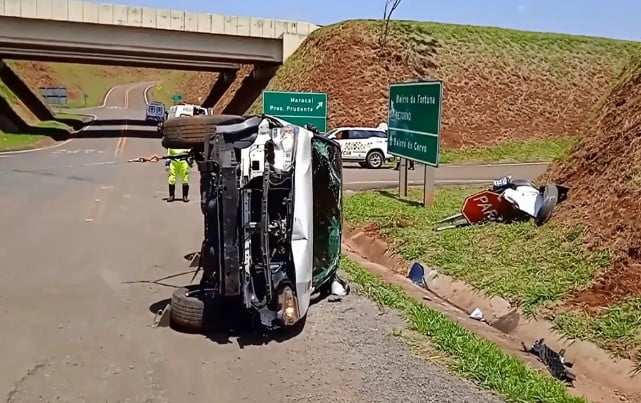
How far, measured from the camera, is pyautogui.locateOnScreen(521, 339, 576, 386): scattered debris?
22.5ft

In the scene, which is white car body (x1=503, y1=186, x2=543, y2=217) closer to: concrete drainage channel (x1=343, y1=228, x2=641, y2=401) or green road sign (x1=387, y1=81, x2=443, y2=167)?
concrete drainage channel (x1=343, y1=228, x2=641, y2=401)

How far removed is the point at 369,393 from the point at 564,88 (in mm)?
41657

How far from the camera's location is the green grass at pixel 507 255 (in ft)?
28.8

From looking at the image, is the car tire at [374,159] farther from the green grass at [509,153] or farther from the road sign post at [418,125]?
the road sign post at [418,125]

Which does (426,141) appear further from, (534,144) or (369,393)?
(534,144)

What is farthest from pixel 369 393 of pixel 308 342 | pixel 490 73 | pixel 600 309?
pixel 490 73

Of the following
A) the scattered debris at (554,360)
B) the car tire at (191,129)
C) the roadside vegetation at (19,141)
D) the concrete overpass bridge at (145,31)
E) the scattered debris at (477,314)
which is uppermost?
the concrete overpass bridge at (145,31)

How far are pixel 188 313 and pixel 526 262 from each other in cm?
457

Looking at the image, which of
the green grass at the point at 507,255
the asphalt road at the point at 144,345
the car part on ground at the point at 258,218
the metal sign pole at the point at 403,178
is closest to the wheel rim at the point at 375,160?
the metal sign pole at the point at 403,178

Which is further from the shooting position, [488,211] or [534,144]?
Result: [534,144]

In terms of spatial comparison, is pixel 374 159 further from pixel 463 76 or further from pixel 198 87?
pixel 198 87

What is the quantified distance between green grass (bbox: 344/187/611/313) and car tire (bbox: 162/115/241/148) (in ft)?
12.5

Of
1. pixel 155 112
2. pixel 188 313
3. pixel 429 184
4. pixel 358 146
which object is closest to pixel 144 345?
pixel 188 313

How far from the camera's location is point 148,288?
29.2ft
